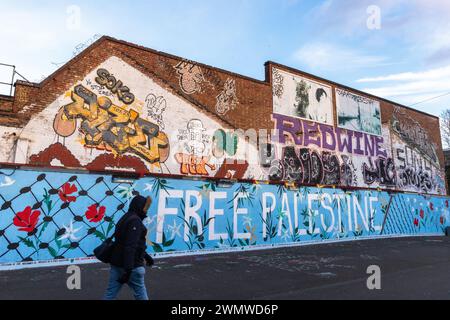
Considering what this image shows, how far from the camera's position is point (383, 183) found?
19469 millimetres

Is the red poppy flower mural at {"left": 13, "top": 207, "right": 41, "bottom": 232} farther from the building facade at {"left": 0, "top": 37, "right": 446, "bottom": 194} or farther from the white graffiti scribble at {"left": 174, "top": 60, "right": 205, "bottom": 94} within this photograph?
the white graffiti scribble at {"left": 174, "top": 60, "right": 205, "bottom": 94}

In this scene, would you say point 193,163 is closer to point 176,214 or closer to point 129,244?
point 176,214

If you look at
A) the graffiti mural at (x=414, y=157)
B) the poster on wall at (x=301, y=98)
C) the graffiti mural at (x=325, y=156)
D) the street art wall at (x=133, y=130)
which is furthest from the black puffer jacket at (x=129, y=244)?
the graffiti mural at (x=414, y=157)

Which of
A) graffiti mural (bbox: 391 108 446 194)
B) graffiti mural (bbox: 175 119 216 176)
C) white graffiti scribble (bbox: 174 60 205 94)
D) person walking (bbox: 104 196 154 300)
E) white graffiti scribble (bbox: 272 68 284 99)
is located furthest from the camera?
graffiti mural (bbox: 391 108 446 194)

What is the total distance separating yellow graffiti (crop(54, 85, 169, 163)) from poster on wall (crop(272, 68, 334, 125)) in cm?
633

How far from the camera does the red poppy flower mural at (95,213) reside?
347 inches

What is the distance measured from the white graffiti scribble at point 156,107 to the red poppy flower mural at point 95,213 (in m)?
4.34

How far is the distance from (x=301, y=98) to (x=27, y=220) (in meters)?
13.1

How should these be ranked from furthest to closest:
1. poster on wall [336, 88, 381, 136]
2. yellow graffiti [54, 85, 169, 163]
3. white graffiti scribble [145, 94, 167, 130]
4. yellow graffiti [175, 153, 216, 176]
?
1. poster on wall [336, 88, 381, 136]
2. yellow graffiti [175, 153, 216, 176]
3. white graffiti scribble [145, 94, 167, 130]
4. yellow graffiti [54, 85, 169, 163]

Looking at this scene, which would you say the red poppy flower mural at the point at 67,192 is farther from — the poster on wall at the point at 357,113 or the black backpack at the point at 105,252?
the poster on wall at the point at 357,113

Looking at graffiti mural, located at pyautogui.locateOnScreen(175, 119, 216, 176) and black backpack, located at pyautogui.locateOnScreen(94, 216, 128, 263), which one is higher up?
graffiti mural, located at pyautogui.locateOnScreen(175, 119, 216, 176)

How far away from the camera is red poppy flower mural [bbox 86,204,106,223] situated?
882 centimetres

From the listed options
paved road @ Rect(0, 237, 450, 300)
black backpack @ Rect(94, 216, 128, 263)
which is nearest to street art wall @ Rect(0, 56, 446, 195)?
paved road @ Rect(0, 237, 450, 300)

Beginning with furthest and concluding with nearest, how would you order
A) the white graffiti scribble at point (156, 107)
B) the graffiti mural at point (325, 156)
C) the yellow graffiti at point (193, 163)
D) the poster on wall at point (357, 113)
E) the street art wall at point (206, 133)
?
the poster on wall at point (357, 113), the graffiti mural at point (325, 156), the yellow graffiti at point (193, 163), the white graffiti scribble at point (156, 107), the street art wall at point (206, 133)
